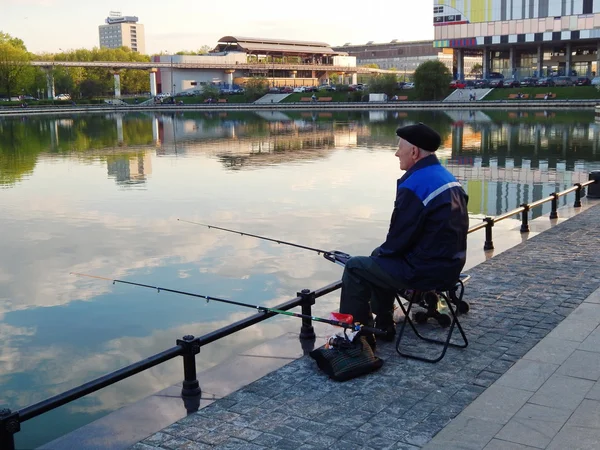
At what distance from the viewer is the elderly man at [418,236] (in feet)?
20.0

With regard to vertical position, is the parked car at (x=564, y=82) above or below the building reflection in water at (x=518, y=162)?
above

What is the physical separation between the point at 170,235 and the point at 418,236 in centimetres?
990

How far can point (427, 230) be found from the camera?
20.2 feet

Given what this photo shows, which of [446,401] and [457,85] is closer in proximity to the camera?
[446,401]

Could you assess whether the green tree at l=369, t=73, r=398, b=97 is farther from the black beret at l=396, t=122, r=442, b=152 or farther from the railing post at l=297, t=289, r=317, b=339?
the black beret at l=396, t=122, r=442, b=152

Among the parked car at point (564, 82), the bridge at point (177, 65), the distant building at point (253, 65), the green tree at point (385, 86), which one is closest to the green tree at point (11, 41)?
the bridge at point (177, 65)

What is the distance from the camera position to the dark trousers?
6.29 metres

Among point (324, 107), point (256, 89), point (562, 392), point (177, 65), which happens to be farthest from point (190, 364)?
point (177, 65)

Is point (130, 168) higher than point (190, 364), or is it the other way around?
point (190, 364)

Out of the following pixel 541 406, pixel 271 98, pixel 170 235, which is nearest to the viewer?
pixel 541 406

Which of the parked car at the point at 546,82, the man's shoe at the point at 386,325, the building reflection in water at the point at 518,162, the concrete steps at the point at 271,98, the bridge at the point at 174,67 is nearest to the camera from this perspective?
the man's shoe at the point at 386,325

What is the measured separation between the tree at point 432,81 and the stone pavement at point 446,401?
3409 inches

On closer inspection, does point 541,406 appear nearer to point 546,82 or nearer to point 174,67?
point 546,82

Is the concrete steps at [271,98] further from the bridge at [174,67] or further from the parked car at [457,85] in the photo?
the bridge at [174,67]
